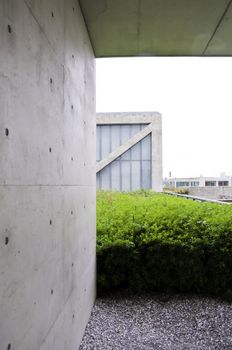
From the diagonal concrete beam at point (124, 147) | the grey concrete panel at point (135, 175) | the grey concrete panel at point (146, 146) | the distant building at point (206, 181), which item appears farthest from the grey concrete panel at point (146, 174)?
the distant building at point (206, 181)

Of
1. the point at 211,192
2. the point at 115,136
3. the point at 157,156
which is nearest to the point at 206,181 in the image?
the point at 211,192

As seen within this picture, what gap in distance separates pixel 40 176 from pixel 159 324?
9.21ft

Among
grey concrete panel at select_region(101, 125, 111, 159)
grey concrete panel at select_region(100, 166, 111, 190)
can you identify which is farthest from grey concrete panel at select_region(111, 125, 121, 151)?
grey concrete panel at select_region(100, 166, 111, 190)

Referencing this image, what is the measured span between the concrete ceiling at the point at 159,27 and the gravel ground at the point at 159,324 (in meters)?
3.40

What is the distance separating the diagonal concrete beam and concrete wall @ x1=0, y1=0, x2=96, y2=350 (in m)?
14.8

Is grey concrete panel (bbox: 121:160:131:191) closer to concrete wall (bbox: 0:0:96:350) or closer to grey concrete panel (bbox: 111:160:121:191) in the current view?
grey concrete panel (bbox: 111:160:121:191)

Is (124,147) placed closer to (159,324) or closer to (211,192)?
(211,192)

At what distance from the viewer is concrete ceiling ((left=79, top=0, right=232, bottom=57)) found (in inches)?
122

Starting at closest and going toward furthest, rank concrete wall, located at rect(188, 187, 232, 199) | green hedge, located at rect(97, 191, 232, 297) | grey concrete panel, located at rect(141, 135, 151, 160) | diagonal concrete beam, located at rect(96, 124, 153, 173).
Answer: green hedge, located at rect(97, 191, 232, 297) → diagonal concrete beam, located at rect(96, 124, 153, 173) → grey concrete panel, located at rect(141, 135, 151, 160) → concrete wall, located at rect(188, 187, 232, 199)

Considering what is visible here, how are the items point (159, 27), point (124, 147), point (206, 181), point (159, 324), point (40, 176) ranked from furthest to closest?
point (206, 181) → point (124, 147) → point (159, 324) → point (159, 27) → point (40, 176)

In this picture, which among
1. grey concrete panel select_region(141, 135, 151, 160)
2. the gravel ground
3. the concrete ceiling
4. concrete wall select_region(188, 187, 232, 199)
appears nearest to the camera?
the concrete ceiling

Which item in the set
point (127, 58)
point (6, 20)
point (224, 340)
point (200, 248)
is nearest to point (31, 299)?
point (6, 20)

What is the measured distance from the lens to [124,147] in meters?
17.7

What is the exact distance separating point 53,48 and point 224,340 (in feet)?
10.9
